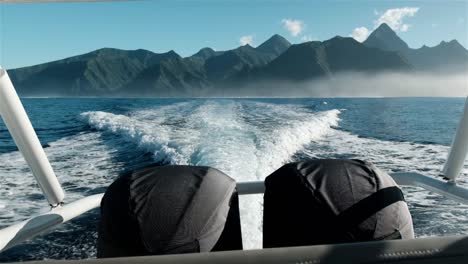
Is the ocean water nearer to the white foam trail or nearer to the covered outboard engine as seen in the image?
the white foam trail

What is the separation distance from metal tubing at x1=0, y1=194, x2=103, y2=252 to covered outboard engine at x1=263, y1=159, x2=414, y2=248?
0.54 meters

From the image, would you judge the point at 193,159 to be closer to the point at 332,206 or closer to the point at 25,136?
the point at 25,136

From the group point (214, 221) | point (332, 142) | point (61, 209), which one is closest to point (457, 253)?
point (214, 221)

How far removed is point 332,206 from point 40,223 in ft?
2.25

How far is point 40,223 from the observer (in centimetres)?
104

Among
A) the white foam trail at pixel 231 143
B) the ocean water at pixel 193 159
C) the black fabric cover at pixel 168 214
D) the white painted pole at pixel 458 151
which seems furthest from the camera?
the white foam trail at pixel 231 143

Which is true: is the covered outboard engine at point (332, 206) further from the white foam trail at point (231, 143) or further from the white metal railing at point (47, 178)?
the white foam trail at point (231, 143)

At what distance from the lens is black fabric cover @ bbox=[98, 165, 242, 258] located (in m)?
0.83

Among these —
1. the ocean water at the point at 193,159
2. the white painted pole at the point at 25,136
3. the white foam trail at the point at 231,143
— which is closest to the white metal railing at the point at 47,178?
the white painted pole at the point at 25,136

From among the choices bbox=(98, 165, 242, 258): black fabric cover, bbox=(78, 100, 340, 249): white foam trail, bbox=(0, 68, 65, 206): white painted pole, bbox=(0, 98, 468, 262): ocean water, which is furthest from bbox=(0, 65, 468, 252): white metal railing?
bbox=(78, 100, 340, 249): white foam trail

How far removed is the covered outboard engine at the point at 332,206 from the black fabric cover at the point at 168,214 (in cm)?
10

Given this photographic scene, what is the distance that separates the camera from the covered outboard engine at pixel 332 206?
2.82 feet

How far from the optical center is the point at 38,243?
3.58 meters

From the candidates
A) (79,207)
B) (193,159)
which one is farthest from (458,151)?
(193,159)
